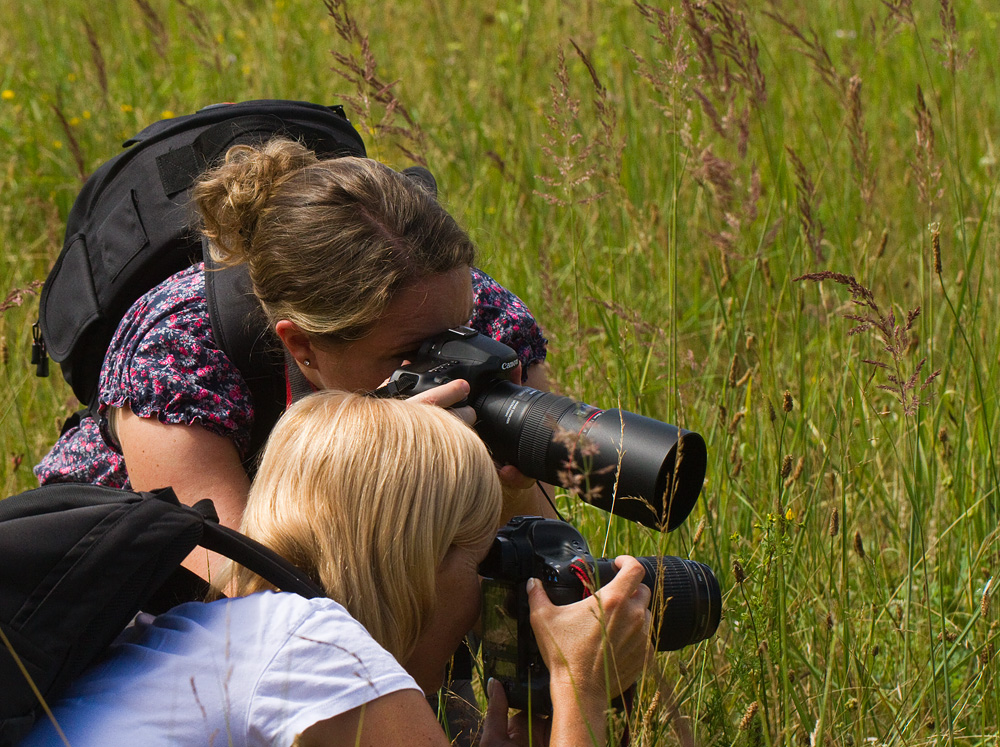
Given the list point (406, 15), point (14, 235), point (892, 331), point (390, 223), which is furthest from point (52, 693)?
point (406, 15)

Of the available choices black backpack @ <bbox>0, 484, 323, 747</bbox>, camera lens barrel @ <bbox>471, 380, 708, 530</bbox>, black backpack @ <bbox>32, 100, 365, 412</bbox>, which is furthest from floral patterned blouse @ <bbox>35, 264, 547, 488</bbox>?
black backpack @ <bbox>0, 484, 323, 747</bbox>

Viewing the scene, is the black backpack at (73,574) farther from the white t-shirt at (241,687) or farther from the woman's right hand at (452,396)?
the woman's right hand at (452,396)

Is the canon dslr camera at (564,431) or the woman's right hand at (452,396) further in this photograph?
the woman's right hand at (452,396)

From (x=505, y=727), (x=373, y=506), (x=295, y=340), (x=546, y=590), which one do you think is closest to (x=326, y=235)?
(x=295, y=340)

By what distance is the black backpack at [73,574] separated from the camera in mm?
973

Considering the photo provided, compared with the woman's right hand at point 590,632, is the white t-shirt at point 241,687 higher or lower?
higher

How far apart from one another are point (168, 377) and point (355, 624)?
0.63 meters

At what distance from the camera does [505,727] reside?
1.39 meters

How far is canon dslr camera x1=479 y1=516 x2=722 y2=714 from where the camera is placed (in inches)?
49.8

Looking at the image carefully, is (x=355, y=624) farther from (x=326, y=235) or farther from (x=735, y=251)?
(x=735, y=251)

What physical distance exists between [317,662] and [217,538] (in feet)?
0.52

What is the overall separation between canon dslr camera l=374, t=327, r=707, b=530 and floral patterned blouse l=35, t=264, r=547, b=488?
0.28 meters

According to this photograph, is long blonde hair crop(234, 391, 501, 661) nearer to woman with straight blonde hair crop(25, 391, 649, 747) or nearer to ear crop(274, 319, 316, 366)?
woman with straight blonde hair crop(25, 391, 649, 747)

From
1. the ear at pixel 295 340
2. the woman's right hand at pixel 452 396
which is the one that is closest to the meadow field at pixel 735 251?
the woman's right hand at pixel 452 396
